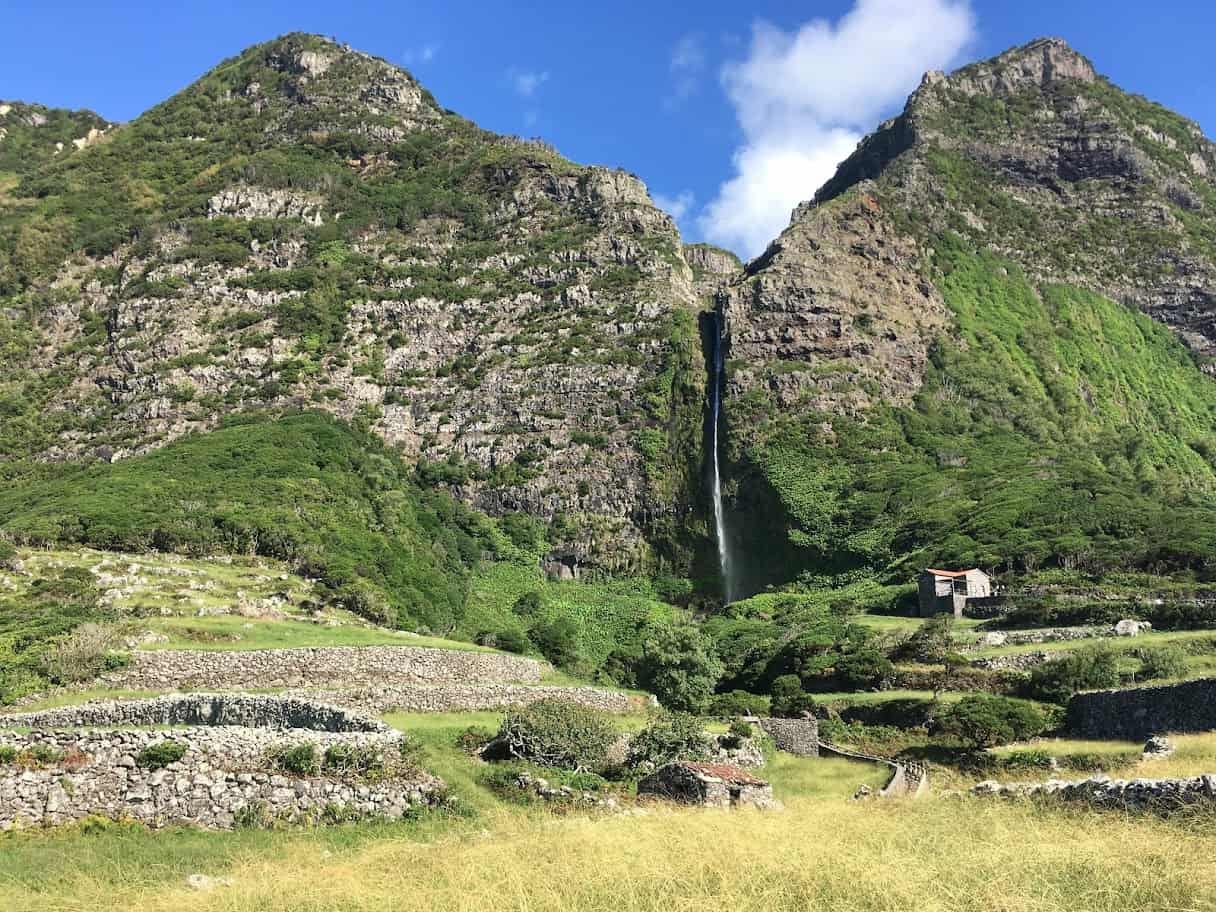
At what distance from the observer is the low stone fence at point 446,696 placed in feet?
107

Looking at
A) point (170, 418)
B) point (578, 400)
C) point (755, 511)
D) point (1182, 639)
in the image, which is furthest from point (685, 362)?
point (1182, 639)

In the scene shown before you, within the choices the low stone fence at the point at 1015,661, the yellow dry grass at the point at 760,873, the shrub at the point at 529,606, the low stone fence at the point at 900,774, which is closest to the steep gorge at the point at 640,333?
the shrub at the point at 529,606

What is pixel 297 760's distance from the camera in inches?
744

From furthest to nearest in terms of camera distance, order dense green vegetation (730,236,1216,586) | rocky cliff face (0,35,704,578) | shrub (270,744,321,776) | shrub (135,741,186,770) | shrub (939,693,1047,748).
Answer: rocky cliff face (0,35,704,578), dense green vegetation (730,236,1216,586), shrub (939,693,1047,748), shrub (270,744,321,776), shrub (135,741,186,770)

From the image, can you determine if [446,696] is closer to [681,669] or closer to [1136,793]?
[681,669]

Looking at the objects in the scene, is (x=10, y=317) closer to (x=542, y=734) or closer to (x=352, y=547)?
(x=352, y=547)

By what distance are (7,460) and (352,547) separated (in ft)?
181

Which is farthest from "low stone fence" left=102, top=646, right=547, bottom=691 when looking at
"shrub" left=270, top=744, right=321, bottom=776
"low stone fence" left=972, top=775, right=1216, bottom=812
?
"low stone fence" left=972, top=775, right=1216, bottom=812

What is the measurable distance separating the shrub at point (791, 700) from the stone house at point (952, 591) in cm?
2098

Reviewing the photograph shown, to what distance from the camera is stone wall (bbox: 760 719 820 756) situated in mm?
35375

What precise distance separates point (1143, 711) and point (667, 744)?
742 inches

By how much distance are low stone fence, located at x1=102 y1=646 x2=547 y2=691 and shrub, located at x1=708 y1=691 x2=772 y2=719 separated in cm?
1159

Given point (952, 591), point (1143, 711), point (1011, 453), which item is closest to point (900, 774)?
point (1143, 711)

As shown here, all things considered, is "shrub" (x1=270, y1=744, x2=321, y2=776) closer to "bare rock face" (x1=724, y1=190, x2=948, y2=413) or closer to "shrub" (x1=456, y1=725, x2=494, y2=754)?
"shrub" (x1=456, y1=725, x2=494, y2=754)
